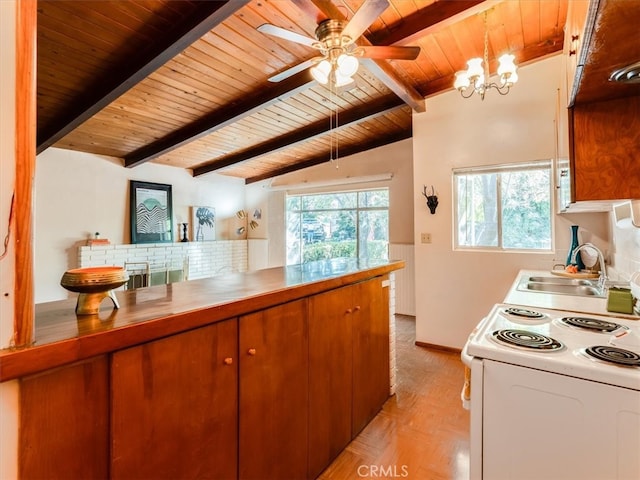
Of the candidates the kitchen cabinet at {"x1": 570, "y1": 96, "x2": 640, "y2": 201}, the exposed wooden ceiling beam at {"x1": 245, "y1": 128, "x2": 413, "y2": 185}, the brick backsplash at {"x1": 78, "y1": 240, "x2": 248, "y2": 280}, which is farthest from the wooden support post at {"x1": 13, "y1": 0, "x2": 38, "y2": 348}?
the exposed wooden ceiling beam at {"x1": 245, "y1": 128, "x2": 413, "y2": 185}

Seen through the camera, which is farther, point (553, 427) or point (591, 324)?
point (591, 324)

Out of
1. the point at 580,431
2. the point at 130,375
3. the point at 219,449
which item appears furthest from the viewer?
the point at 219,449

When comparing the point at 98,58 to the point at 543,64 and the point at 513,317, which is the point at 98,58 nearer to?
the point at 513,317

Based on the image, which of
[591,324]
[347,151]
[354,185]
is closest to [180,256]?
[354,185]

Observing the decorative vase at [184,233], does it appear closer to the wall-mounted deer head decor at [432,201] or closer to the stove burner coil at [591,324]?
the wall-mounted deer head decor at [432,201]

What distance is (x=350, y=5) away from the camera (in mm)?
2258

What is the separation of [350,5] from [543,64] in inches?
78.8

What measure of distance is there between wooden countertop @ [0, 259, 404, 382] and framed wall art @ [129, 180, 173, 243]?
155 inches

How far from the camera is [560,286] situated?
240 centimetres

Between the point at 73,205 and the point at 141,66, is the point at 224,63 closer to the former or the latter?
the point at 141,66

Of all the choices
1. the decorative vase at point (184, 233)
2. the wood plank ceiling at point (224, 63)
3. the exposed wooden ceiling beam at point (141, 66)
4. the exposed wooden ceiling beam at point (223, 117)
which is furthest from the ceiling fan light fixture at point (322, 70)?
the decorative vase at point (184, 233)

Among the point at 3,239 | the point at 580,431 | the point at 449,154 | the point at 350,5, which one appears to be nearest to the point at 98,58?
the point at 350,5

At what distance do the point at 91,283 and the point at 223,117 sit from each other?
3219 mm

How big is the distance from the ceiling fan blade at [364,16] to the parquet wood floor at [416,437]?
95.8 inches
